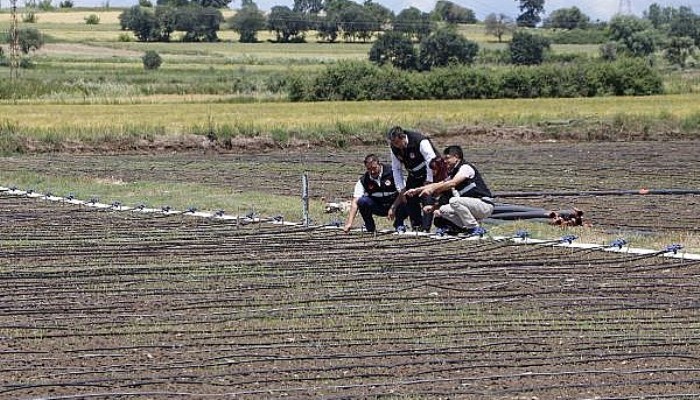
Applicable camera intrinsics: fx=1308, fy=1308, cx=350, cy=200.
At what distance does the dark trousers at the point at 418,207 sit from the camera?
14789mm

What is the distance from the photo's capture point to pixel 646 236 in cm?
1505

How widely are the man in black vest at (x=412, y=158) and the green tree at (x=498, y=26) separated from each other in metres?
105

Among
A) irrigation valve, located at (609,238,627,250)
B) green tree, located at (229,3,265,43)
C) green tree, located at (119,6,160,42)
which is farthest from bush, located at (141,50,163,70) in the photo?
irrigation valve, located at (609,238,627,250)

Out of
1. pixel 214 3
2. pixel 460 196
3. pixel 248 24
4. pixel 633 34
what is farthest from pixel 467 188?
pixel 214 3

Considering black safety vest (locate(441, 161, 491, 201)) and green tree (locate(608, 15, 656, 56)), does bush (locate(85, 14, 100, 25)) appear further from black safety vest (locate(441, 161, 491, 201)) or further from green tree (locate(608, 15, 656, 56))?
black safety vest (locate(441, 161, 491, 201))

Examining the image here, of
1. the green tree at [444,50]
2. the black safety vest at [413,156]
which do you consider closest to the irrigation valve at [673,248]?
the black safety vest at [413,156]

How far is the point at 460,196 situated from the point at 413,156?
703mm

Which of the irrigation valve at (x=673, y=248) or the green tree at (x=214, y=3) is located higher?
the irrigation valve at (x=673, y=248)

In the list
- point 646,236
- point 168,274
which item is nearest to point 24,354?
point 168,274

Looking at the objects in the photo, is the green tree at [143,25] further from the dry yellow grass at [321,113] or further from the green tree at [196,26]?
the dry yellow grass at [321,113]

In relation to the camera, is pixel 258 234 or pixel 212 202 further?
pixel 212 202

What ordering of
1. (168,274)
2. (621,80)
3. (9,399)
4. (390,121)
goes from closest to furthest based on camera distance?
1. (9,399)
2. (168,274)
3. (390,121)
4. (621,80)

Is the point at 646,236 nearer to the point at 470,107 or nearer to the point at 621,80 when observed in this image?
the point at 470,107

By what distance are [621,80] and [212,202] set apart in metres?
39.1
